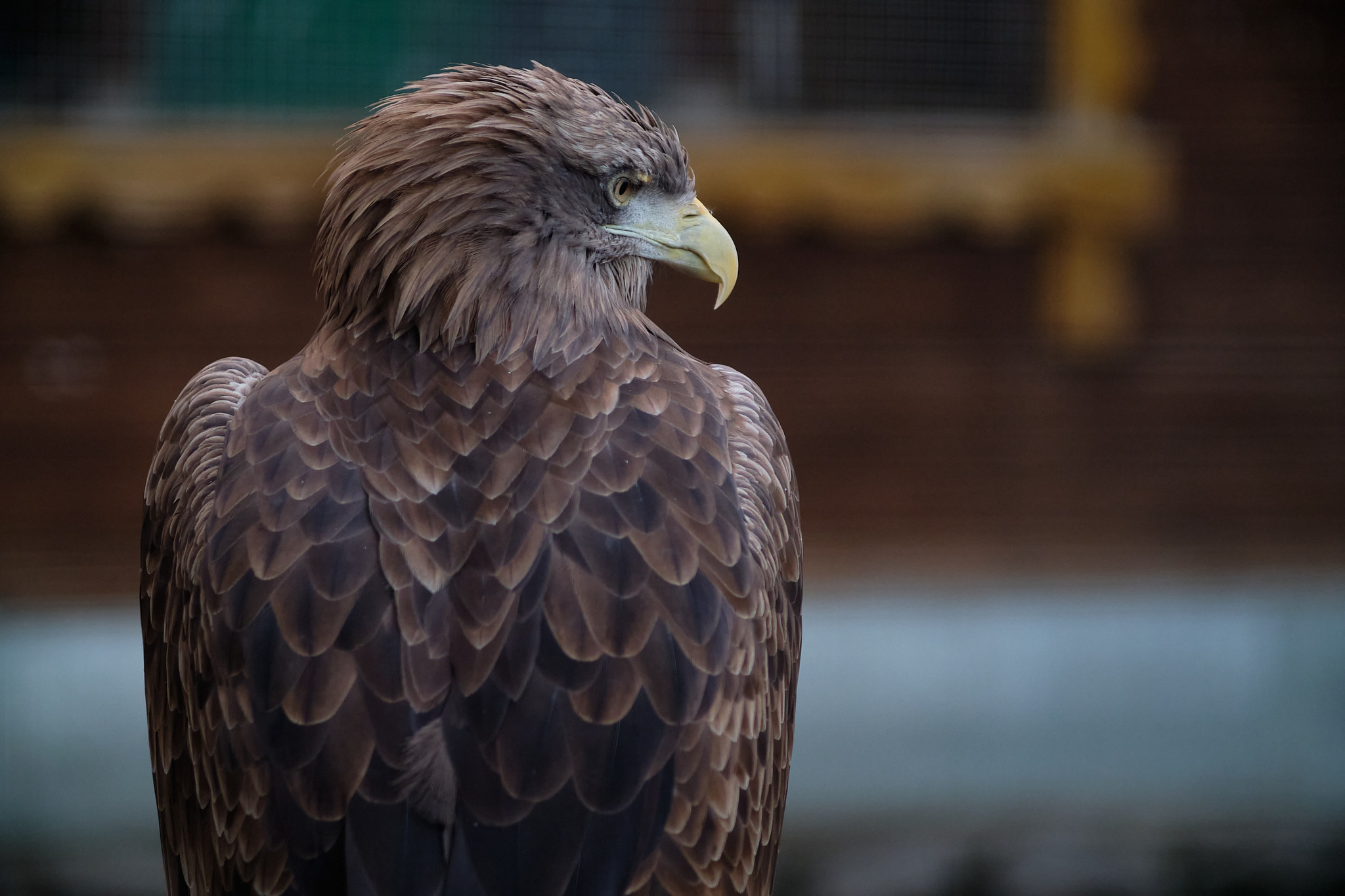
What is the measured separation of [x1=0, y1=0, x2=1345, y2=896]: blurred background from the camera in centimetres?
493

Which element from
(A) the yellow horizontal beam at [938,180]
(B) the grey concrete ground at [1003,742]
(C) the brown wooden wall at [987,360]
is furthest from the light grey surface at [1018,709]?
(A) the yellow horizontal beam at [938,180]

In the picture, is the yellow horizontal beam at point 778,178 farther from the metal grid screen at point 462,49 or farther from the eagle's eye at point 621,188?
the eagle's eye at point 621,188

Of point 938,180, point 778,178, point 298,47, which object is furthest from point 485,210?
point 938,180

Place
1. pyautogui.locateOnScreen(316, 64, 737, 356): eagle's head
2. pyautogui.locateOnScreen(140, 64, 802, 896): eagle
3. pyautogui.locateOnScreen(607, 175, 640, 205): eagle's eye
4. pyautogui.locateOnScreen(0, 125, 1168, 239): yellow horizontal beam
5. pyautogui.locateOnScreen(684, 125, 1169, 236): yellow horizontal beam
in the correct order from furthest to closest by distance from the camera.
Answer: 1. pyautogui.locateOnScreen(684, 125, 1169, 236): yellow horizontal beam
2. pyautogui.locateOnScreen(0, 125, 1168, 239): yellow horizontal beam
3. pyautogui.locateOnScreen(607, 175, 640, 205): eagle's eye
4. pyautogui.locateOnScreen(316, 64, 737, 356): eagle's head
5. pyautogui.locateOnScreen(140, 64, 802, 896): eagle

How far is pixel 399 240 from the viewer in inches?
72.5

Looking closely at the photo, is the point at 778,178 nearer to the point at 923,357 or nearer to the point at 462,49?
the point at 923,357

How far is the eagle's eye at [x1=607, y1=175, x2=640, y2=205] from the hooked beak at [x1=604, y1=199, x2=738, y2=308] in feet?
0.06

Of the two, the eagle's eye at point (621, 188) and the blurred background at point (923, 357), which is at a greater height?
the eagle's eye at point (621, 188)

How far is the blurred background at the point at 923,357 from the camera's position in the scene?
493 cm

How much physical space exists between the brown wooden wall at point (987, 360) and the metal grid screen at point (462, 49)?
0.56 metres

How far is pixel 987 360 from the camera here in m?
5.52

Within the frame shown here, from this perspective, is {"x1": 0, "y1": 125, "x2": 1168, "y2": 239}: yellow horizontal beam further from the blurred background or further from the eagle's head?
the eagle's head

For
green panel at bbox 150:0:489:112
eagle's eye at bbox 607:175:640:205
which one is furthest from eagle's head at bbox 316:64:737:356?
green panel at bbox 150:0:489:112

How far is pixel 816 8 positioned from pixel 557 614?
4128 millimetres
